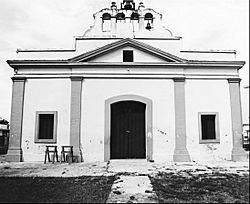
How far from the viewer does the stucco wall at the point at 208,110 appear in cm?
1148

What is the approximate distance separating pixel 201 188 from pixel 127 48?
7.62 metres

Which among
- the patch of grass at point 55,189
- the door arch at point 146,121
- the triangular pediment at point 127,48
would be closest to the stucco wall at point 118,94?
the door arch at point 146,121

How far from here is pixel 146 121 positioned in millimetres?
11602

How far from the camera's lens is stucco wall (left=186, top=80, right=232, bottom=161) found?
11484 mm

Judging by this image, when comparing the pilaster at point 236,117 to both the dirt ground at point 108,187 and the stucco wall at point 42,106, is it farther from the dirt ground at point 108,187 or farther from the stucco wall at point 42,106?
the stucco wall at point 42,106

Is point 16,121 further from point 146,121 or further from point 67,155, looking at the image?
point 146,121

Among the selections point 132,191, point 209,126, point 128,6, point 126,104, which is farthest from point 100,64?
point 132,191

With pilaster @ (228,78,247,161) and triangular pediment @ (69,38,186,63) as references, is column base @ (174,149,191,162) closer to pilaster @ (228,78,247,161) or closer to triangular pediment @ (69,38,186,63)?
pilaster @ (228,78,247,161)

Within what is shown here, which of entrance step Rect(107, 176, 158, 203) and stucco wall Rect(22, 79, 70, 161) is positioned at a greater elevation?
stucco wall Rect(22, 79, 70, 161)

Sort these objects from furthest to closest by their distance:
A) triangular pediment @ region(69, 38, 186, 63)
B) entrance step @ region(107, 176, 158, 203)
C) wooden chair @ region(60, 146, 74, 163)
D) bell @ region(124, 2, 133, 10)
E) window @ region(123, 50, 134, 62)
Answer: bell @ region(124, 2, 133, 10) → window @ region(123, 50, 134, 62) → triangular pediment @ region(69, 38, 186, 63) → wooden chair @ region(60, 146, 74, 163) → entrance step @ region(107, 176, 158, 203)

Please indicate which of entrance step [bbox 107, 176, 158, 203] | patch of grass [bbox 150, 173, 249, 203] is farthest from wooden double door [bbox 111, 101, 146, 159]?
entrance step [bbox 107, 176, 158, 203]

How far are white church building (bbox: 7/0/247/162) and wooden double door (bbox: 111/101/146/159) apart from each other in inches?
1.7

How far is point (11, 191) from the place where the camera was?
557cm

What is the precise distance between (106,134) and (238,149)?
219 inches
